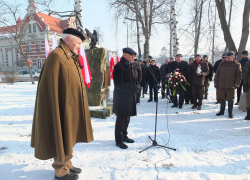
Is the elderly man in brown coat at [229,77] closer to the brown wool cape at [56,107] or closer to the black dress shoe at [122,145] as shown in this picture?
the black dress shoe at [122,145]

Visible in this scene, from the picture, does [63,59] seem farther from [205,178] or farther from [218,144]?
[218,144]

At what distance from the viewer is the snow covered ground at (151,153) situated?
8.64 feet

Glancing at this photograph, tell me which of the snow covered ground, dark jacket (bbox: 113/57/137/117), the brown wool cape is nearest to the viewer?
the brown wool cape

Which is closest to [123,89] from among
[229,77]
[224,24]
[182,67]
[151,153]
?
[151,153]

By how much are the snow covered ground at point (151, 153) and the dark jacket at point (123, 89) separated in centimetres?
81

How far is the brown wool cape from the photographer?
2051 millimetres

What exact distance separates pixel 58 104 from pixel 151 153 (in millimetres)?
2072

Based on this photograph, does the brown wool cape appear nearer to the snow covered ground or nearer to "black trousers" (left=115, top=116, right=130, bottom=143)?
the snow covered ground

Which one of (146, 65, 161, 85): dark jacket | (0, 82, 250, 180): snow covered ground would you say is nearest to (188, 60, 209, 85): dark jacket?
(146, 65, 161, 85): dark jacket

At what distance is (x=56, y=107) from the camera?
2.04 metres

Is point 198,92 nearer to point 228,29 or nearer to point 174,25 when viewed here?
point 228,29

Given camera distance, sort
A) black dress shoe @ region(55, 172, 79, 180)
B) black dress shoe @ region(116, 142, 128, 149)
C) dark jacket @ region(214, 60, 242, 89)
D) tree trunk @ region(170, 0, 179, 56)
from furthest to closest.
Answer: tree trunk @ region(170, 0, 179, 56) < dark jacket @ region(214, 60, 242, 89) < black dress shoe @ region(116, 142, 128, 149) < black dress shoe @ region(55, 172, 79, 180)

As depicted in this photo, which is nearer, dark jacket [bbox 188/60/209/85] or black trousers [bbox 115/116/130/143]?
black trousers [bbox 115/116/130/143]

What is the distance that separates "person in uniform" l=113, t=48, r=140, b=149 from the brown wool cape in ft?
3.91
